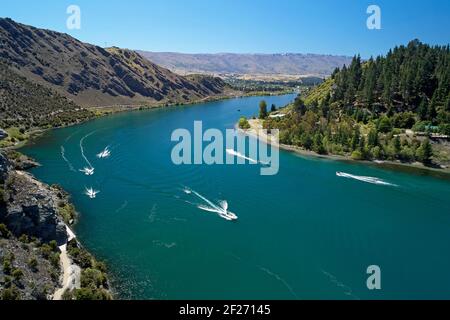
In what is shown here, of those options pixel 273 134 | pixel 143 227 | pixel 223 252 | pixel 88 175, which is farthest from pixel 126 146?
pixel 223 252

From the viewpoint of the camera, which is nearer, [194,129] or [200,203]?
[200,203]

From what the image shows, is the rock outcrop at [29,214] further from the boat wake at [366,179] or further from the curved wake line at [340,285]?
the boat wake at [366,179]

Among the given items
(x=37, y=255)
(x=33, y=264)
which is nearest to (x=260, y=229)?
(x=37, y=255)

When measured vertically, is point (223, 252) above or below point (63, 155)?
below

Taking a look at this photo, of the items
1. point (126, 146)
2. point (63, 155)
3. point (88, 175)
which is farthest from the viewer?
point (126, 146)

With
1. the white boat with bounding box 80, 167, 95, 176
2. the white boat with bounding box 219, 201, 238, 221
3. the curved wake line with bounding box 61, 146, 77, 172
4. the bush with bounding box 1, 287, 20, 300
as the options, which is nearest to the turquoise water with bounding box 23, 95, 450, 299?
the curved wake line with bounding box 61, 146, 77, 172

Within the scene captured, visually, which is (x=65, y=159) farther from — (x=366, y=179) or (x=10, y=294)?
(x=366, y=179)
